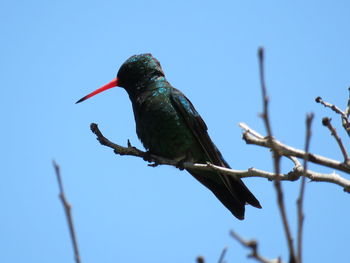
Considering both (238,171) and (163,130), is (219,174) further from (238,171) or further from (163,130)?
(238,171)

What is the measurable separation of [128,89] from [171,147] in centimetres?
125

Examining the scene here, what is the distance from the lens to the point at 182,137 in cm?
580

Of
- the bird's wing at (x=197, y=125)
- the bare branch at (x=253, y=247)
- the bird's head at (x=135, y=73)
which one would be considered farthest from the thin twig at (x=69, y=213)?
the bird's head at (x=135, y=73)

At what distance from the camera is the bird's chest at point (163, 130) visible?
573 cm

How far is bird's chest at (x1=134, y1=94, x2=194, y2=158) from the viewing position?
18.8 feet

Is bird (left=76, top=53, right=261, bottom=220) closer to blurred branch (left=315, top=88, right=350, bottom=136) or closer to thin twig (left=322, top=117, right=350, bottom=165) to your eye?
blurred branch (left=315, top=88, right=350, bottom=136)

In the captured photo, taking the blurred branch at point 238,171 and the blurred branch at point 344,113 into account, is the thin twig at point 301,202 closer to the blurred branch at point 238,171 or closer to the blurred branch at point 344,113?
the blurred branch at point 238,171

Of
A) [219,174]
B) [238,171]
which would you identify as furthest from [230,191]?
[238,171]

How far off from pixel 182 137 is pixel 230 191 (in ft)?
2.73

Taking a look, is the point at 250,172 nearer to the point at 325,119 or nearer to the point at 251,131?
the point at 251,131

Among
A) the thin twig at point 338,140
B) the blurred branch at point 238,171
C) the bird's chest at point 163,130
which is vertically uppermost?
the bird's chest at point 163,130

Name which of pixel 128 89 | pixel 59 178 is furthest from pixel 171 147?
pixel 59 178

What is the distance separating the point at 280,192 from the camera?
1550 mm

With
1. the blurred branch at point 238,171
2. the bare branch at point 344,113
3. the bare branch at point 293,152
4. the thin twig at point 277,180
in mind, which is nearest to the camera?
the thin twig at point 277,180
